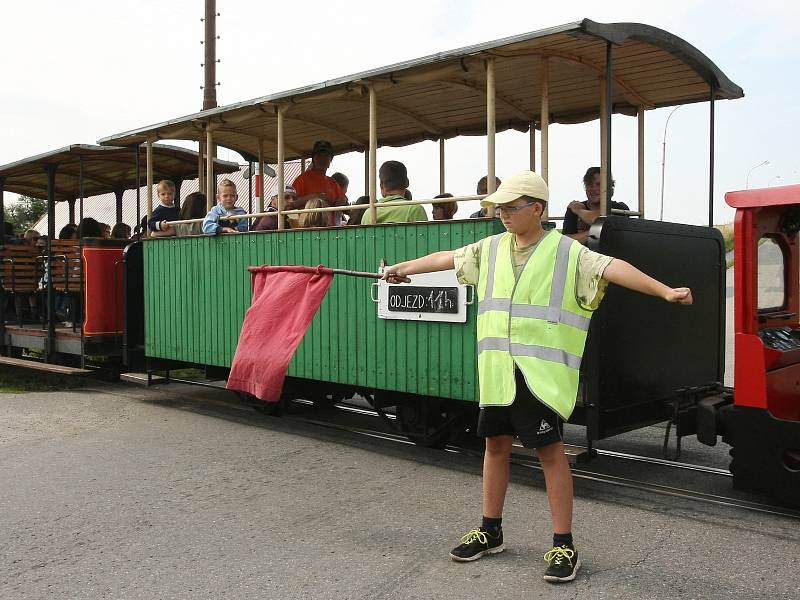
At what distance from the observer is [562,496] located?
3.59 metres

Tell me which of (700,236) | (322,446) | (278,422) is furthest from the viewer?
(278,422)

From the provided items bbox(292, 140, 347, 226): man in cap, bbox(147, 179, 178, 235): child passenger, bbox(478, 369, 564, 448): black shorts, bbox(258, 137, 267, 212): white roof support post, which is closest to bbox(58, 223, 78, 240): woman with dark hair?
bbox(147, 179, 178, 235): child passenger

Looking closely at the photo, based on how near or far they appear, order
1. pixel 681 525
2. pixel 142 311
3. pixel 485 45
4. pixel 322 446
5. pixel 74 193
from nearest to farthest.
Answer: pixel 681 525, pixel 485 45, pixel 322 446, pixel 142 311, pixel 74 193

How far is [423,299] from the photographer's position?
5918 mm

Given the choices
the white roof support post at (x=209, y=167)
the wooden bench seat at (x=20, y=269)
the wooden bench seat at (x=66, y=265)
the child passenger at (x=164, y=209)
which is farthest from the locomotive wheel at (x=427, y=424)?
the wooden bench seat at (x=20, y=269)

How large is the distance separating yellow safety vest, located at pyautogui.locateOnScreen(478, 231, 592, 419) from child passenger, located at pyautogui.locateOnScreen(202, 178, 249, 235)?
472 cm

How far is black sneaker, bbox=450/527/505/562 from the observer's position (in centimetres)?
386

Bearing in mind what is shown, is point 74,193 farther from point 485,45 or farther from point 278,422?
point 485,45

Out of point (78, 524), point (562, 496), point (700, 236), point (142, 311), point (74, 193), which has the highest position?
point (74, 193)

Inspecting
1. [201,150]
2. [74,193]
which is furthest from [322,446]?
[74,193]

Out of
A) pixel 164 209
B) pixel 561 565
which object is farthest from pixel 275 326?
pixel 164 209

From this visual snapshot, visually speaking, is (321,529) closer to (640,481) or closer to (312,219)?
(640,481)

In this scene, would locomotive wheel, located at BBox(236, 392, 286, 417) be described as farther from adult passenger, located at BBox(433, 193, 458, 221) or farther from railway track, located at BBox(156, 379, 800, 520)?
adult passenger, located at BBox(433, 193, 458, 221)

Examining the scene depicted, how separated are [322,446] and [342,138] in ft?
12.4
